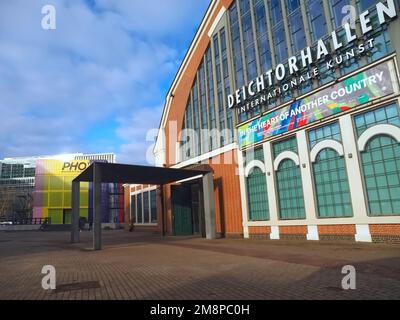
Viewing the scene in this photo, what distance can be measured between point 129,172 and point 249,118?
32.1 feet

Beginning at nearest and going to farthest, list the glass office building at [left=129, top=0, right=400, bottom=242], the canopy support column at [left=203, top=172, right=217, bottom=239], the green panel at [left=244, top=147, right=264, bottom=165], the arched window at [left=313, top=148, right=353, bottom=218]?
the glass office building at [left=129, top=0, right=400, bottom=242] → the arched window at [left=313, top=148, right=353, bottom=218] → the green panel at [left=244, top=147, right=264, bottom=165] → the canopy support column at [left=203, top=172, right=217, bottom=239]

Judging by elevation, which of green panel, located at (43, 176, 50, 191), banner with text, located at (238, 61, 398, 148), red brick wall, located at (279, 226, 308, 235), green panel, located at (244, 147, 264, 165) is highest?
green panel, located at (43, 176, 50, 191)

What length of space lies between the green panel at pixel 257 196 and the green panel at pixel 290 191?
1324mm

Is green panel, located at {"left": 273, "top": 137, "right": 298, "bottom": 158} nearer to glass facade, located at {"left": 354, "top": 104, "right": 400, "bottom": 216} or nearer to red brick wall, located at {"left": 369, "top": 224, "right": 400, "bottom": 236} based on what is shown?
glass facade, located at {"left": 354, "top": 104, "right": 400, "bottom": 216}

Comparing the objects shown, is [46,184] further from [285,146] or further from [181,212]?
[285,146]

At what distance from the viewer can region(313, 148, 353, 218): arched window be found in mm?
17305

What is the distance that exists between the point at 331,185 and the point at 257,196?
20.0 ft

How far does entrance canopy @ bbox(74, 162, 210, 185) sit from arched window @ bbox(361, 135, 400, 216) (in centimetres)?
1183

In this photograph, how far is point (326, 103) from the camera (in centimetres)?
1814

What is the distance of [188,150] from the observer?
107 feet

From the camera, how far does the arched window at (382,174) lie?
15.0 metres

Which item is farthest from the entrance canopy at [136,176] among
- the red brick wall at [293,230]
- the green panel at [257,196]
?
the red brick wall at [293,230]

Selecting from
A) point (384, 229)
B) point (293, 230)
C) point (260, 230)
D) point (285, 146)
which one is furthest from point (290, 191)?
point (384, 229)

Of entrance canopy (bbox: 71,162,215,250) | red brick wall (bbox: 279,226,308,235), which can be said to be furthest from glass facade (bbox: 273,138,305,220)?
entrance canopy (bbox: 71,162,215,250)
